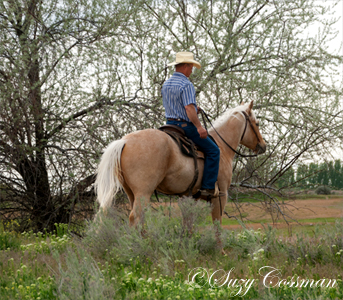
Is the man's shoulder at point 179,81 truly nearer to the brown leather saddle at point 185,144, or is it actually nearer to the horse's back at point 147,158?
the brown leather saddle at point 185,144

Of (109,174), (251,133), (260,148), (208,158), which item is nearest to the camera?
(109,174)

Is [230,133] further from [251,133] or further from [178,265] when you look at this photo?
[178,265]

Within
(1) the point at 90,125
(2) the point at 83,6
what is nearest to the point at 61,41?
(2) the point at 83,6

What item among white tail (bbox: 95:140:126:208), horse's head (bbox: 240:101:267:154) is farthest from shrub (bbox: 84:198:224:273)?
horse's head (bbox: 240:101:267:154)

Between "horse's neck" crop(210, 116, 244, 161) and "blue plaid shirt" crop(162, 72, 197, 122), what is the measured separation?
1162 millimetres

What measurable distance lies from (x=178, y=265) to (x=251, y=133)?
3.71 metres

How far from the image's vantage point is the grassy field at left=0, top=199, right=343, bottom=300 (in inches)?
129

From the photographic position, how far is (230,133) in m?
6.89

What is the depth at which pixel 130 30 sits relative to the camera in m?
8.65

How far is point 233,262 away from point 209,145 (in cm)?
211

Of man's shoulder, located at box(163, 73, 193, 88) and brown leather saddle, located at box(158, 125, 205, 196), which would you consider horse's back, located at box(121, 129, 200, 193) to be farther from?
man's shoulder, located at box(163, 73, 193, 88)

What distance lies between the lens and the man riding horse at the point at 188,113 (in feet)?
18.3

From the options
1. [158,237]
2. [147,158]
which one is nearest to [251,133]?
[147,158]

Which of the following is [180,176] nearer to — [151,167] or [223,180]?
[151,167]
